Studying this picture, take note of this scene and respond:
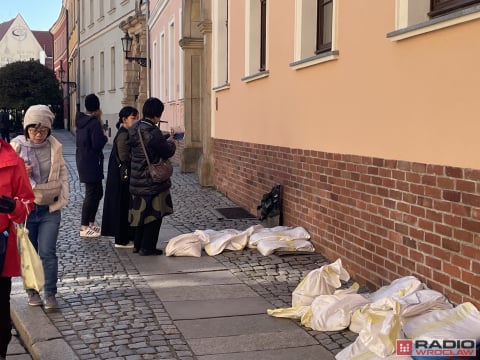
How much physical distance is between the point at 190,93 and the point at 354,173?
1182cm

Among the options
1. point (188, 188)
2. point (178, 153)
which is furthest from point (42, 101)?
point (188, 188)

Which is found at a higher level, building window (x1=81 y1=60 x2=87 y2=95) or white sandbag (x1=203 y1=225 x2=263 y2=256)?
building window (x1=81 y1=60 x2=87 y2=95)

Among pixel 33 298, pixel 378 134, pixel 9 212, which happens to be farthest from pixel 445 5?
pixel 33 298

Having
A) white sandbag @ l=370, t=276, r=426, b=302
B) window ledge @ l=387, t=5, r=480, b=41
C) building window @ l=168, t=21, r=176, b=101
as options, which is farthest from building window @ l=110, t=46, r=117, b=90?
Answer: white sandbag @ l=370, t=276, r=426, b=302

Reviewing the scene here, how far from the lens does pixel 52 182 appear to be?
19.0 feet

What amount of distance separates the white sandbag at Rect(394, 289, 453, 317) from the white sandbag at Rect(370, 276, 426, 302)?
14cm

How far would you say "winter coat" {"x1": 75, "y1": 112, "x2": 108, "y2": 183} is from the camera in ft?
30.0

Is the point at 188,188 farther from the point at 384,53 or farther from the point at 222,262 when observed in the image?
the point at 384,53

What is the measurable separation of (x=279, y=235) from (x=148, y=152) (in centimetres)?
176

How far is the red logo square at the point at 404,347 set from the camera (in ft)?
13.3

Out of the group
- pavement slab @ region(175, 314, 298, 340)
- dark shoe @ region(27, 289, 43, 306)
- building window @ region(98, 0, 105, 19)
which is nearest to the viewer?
pavement slab @ region(175, 314, 298, 340)

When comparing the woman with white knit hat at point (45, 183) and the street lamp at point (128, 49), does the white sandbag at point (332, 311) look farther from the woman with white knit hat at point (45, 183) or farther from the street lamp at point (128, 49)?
the street lamp at point (128, 49)

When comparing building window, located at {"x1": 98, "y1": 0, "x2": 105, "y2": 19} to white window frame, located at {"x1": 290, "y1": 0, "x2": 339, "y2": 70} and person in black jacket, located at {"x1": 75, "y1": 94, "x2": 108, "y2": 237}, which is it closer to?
person in black jacket, located at {"x1": 75, "y1": 94, "x2": 108, "y2": 237}

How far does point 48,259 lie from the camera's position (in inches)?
231
